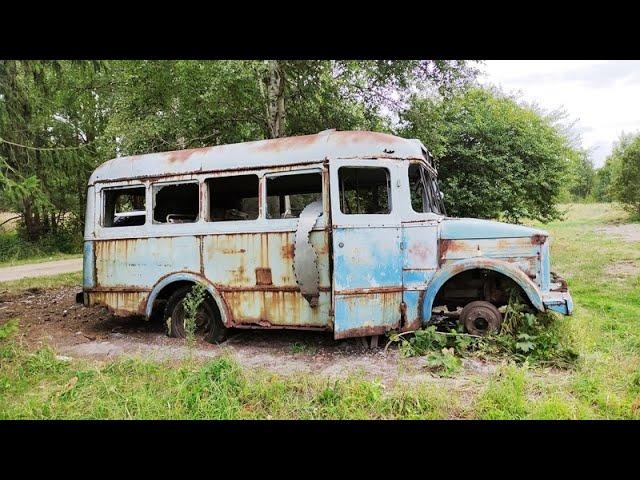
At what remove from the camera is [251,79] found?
9398mm

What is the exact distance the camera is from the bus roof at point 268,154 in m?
5.70

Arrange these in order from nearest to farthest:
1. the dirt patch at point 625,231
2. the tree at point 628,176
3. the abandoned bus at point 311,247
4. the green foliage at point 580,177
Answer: the abandoned bus at point 311,247 < the dirt patch at point 625,231 < the green foliage at point 580,177 < the tree at point 628,176

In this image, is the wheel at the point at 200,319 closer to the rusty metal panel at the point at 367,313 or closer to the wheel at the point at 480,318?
the rusty metal panel at the point at 367,313

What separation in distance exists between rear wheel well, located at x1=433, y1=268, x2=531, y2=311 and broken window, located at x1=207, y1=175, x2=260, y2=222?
2773 millimetres

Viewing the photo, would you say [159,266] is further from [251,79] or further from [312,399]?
[251,79]

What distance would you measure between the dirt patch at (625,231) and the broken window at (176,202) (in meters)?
13.8

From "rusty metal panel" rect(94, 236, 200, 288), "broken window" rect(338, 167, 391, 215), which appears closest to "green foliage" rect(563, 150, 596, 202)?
"broken window" rect(338, 167, 391, 215)

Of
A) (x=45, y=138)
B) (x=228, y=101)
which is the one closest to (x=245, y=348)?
(x=228, y=101)

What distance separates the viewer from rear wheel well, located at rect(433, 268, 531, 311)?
5793mm

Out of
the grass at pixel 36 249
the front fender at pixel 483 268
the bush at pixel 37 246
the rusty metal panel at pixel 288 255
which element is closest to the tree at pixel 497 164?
the front fender at pixel 483 268

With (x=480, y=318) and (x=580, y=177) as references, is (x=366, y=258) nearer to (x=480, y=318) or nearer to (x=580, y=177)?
(x=480, y=318)

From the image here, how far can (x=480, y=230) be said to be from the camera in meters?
5.58
